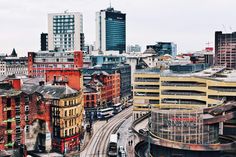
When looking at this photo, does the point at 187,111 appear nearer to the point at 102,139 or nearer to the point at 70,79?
the point at 102,139

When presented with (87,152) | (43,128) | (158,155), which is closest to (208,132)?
(158,155)

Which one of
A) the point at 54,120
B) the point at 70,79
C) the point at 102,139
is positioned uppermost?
the point at 70,79

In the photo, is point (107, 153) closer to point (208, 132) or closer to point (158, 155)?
point (158, 155)

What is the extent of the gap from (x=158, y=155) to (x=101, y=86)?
78.2 metres

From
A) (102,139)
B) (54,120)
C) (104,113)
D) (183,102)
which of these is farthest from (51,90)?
(104,113)

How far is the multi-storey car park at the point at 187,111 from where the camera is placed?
11531 centimetres

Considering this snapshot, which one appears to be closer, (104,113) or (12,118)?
(12,118)

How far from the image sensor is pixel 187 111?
115 meters

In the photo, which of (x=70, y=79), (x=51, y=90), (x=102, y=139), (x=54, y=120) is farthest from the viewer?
(x=70, y=79)

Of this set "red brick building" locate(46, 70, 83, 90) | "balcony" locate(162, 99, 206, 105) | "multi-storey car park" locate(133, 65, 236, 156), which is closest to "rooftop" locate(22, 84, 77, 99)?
"red brick building" locate(46, 70, 83, 90)

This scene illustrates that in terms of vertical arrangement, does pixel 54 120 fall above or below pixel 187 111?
below

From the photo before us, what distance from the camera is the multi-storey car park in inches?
4540

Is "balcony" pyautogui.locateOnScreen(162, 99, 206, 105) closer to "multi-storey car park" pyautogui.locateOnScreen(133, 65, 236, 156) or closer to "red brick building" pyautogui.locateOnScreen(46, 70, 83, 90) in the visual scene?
"multi-storey car park" pyautogui.locateOnScreen(133, 65, 236, 156)

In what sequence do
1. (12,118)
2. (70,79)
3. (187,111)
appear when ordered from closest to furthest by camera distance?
1. (12,118)
2. (187,111)
3. (70,79)
